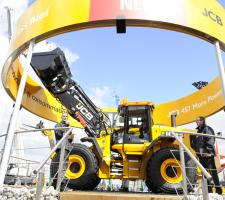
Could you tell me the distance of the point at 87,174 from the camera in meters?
6.61

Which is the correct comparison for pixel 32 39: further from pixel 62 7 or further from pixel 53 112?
pixel 53 112

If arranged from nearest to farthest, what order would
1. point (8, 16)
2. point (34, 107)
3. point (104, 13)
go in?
point (104, 13)
point (34, 107)
point (8, 16)

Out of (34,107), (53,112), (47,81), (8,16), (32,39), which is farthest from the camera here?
(8,16)

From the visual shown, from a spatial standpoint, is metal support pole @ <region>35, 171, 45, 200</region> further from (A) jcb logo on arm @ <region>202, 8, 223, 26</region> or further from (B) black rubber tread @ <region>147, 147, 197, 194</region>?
(A) jcb logo on arm @ <region>202, 8, 223, 26</region>

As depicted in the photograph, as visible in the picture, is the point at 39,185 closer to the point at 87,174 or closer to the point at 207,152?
the point at 87,174

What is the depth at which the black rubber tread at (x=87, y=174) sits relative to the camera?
21.6 feet

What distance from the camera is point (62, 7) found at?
18.9 feet

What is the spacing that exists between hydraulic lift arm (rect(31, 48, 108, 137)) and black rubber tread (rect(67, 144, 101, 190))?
1.24 m

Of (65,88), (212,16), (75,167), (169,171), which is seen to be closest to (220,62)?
(212,16)

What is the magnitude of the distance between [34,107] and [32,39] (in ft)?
13.7

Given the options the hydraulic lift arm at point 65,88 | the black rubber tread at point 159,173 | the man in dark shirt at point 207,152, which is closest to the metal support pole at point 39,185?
the black rubber tread at point 159,173

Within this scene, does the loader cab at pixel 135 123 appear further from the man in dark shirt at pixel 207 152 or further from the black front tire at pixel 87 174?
the man in dark shirt at pixel 207 152

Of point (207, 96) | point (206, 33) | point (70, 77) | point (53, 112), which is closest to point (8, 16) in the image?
point (53, 112)

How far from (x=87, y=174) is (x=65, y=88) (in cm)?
279
